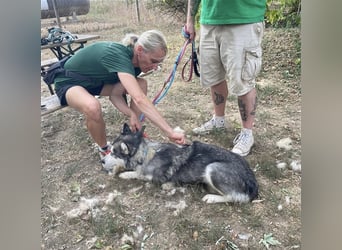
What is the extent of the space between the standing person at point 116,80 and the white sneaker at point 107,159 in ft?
0.15

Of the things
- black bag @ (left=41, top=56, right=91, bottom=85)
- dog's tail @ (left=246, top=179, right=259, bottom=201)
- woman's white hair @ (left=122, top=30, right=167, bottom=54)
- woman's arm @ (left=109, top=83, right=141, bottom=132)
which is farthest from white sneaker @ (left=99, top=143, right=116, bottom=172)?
dog's tail @ (left=246, top=179, right=259, bottom=201)

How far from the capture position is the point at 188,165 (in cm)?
139

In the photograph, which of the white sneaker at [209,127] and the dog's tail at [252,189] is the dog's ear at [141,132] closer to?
the white sneaker at [209,127]

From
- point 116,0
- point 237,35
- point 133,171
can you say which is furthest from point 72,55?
point 237,35

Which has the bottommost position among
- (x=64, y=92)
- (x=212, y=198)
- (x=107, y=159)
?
(x=212, y=198)

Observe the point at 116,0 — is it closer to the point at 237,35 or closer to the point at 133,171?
the point at 237,35

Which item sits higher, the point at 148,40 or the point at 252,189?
the point at 148,40

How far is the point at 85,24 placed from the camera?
1.24 metres

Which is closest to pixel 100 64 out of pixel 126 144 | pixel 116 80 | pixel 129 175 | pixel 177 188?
pixel 116 80

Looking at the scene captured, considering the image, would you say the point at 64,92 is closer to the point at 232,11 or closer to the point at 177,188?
the point at 177,188

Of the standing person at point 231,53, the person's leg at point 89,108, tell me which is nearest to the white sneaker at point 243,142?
the standing person at point 231,53

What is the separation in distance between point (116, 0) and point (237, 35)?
0.42 metres

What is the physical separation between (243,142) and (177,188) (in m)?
0.28

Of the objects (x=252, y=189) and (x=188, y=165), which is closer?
(x=252, y=189)
